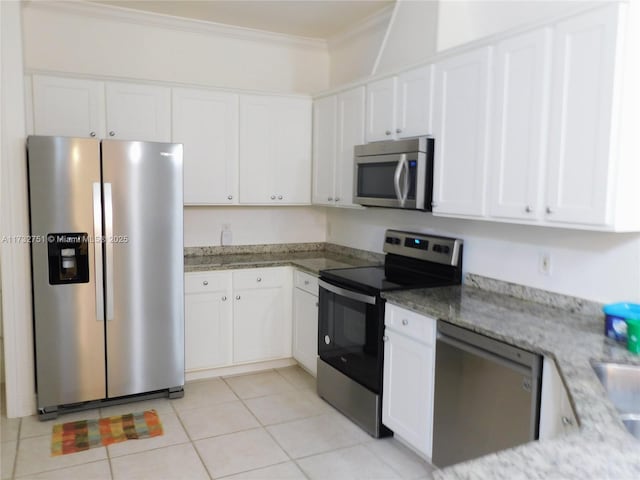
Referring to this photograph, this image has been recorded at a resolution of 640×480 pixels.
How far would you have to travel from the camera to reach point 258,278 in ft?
13.1

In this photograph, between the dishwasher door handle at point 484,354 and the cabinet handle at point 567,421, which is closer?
the cabinet handle at point 567,421

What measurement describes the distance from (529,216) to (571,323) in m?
0.52

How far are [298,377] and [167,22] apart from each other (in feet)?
9.87

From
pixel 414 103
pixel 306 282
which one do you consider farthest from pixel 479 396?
pixel 306 282

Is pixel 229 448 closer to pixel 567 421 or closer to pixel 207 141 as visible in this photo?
pixel 567 421

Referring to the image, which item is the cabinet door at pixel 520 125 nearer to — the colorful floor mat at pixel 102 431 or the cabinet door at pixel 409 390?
the cabinet door at pixel 409 390

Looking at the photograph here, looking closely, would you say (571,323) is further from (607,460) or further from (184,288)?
(184,288)

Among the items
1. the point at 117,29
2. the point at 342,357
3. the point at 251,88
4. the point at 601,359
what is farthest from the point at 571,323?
the point at 117,29

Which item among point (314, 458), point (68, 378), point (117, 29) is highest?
point (117, 29)

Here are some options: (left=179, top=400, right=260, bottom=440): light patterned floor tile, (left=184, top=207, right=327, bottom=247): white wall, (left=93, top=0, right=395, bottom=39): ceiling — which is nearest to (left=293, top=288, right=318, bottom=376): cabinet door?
(left=179, top=400, right=260, bottom=440): light patterned floor tile

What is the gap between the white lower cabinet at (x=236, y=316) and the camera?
382cm

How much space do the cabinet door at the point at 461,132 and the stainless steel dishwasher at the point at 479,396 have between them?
740 mm

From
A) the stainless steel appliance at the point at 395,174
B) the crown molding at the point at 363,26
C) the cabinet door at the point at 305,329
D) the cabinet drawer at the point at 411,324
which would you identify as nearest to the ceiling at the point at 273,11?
the crown molding at the point at 363,26

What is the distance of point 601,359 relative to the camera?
1.85m
